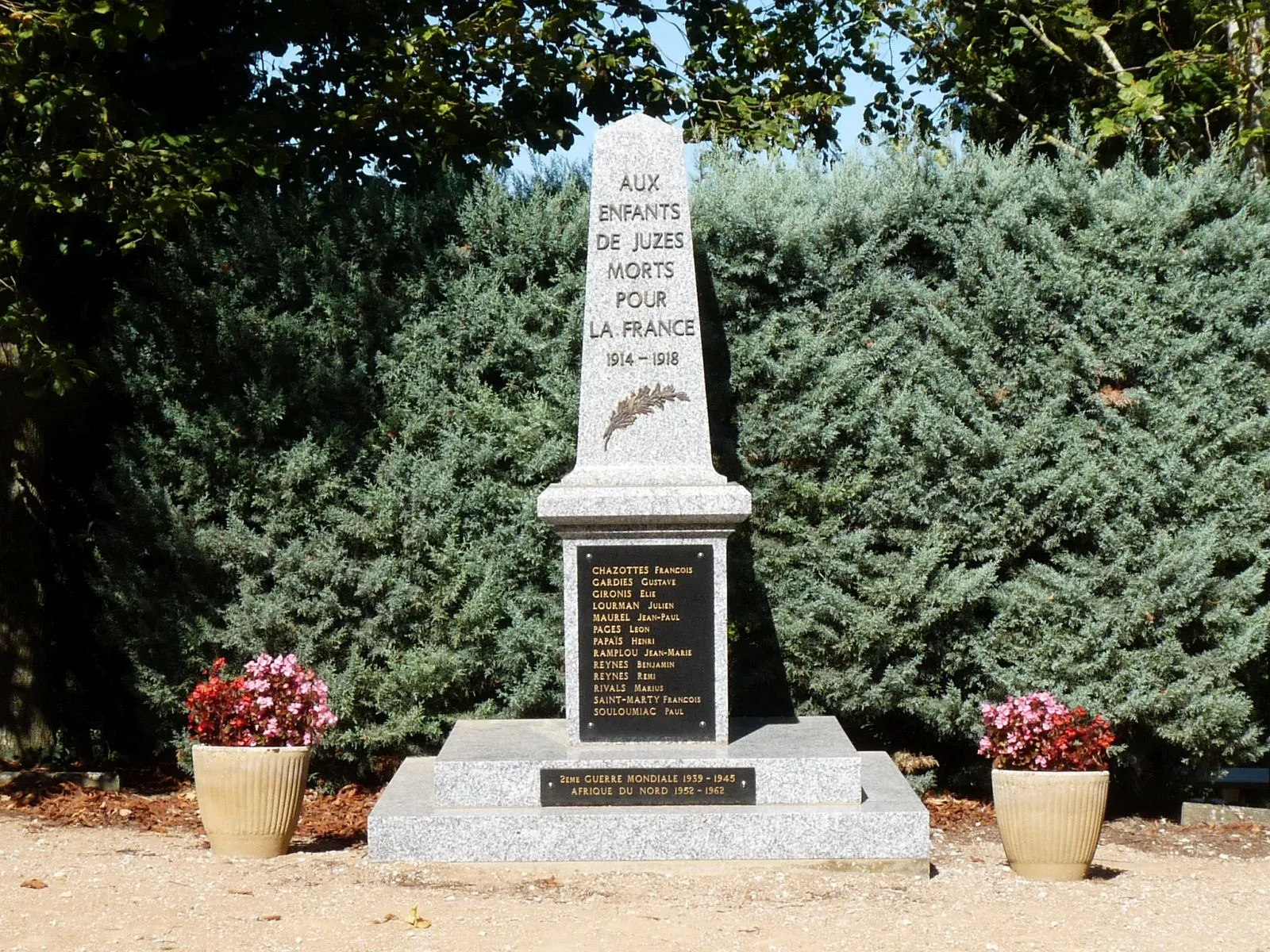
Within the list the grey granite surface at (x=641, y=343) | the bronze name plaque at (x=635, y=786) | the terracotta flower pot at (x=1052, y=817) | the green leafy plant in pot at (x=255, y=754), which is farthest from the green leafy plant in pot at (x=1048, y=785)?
the green leafy plant in pot at (x=255, y=754)

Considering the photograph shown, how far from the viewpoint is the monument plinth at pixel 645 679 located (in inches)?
247

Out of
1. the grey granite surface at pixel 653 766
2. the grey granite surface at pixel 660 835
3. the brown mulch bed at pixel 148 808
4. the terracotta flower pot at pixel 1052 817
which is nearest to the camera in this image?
the terracotta flower pot at pixel 1052 817

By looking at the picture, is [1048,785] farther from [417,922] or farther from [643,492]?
[417,922]

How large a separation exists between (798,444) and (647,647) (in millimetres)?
1655

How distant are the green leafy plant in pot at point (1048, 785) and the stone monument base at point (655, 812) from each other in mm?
419

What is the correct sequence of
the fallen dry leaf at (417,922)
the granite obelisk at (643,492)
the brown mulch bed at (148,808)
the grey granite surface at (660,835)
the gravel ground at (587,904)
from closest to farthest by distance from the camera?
the gravel ground at (587,904) → the fallen dry leaf at (417,922) → the grey granite surface at (660,835) → the granite obelisk at (643,492) → the brown mulch bed at (148,808)

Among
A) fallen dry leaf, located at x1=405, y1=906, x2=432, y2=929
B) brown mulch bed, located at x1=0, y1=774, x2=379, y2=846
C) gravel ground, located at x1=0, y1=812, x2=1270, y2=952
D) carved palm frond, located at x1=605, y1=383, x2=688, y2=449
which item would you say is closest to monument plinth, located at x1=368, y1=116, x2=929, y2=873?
carved palm frond, located at x1=605, y1=383, x2=688, y2=449

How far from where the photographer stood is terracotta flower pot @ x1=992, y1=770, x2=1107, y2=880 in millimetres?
6039

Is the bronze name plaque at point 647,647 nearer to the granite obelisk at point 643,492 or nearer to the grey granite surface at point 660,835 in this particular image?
the granite obelisk at point 643,492

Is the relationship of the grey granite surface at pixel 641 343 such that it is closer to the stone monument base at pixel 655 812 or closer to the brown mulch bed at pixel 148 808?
the stone monument base at pixel 655 812

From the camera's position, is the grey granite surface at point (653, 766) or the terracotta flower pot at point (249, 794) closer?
the terracotta flower pot at point (249, 794)

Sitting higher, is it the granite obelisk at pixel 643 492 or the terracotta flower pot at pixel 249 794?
the granite obelisk at pixel 643 492

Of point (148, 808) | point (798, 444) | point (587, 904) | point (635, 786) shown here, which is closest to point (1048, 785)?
point (635, 786)

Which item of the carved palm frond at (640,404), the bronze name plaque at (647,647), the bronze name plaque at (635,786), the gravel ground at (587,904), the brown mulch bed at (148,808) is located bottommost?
the brown mulch bed at (148,808)
